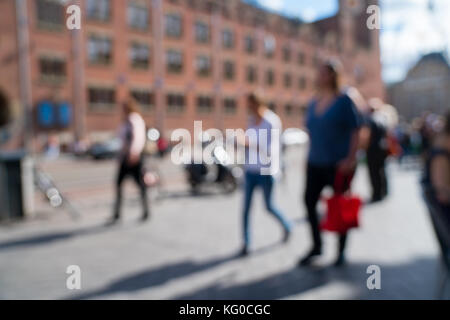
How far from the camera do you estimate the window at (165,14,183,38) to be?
30159mm

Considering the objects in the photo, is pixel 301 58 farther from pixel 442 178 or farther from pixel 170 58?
pixel 442 178

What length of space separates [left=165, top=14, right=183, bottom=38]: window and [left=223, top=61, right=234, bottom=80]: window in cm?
543

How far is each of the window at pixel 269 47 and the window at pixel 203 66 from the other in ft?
23.5

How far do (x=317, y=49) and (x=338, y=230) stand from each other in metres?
39.5

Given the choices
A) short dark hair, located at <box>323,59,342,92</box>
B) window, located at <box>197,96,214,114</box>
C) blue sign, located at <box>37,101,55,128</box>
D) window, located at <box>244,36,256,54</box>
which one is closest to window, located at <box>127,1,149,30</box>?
window, located at <box>197,96,214,114</box>

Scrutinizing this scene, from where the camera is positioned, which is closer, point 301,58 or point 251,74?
point 251,74

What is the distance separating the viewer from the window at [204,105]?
33094 millimetres

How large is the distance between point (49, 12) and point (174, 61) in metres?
10.2

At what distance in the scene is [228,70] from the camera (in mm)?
34594

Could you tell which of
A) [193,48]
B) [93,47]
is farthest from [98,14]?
[193,48]

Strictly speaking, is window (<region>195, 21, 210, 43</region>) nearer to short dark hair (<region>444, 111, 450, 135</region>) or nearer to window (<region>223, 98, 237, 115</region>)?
window (<region>223, 98, 237, 115</region>)

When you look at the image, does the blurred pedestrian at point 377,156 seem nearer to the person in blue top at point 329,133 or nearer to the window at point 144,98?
the person in blue top at point 329,133

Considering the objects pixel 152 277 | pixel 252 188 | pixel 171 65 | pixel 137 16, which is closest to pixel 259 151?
pixel 252 188

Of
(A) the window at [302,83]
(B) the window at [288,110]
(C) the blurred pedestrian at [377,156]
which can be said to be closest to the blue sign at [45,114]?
(C) the blurred pedestrian at [377,156]
